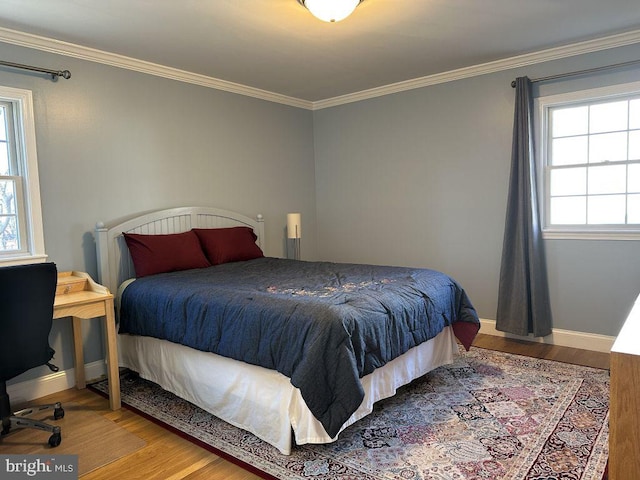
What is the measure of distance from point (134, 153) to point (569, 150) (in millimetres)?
3703

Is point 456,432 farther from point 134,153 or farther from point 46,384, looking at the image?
point 134,153

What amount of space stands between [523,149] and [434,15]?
150cm

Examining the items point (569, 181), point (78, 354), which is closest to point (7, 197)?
point (78, 354)

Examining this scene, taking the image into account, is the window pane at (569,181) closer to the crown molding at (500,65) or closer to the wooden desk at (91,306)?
the crown molding at (500,65)

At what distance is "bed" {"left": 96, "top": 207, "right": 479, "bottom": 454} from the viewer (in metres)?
2.14

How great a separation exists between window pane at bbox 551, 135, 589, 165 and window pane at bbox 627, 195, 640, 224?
1.54 ft

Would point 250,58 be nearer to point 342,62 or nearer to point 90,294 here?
point 342,62

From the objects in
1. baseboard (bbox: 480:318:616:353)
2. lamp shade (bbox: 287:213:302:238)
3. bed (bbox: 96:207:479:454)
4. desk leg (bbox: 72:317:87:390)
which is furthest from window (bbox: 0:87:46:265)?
baseboard (bbox: 480:318:616:353)

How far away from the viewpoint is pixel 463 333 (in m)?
3.19

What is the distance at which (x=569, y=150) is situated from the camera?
148 inches

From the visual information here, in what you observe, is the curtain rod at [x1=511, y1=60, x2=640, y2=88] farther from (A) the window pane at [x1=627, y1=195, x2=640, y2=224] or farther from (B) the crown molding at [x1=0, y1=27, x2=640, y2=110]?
(A) the window pane at [x1=627, y1=195, x2=640, y2=224]

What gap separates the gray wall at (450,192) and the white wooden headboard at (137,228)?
146 centimetres

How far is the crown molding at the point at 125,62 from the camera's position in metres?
3.01

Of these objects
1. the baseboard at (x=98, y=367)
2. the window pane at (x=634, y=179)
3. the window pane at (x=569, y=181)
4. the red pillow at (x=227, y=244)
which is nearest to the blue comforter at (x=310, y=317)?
the red pillow at (x=227, y=244)
